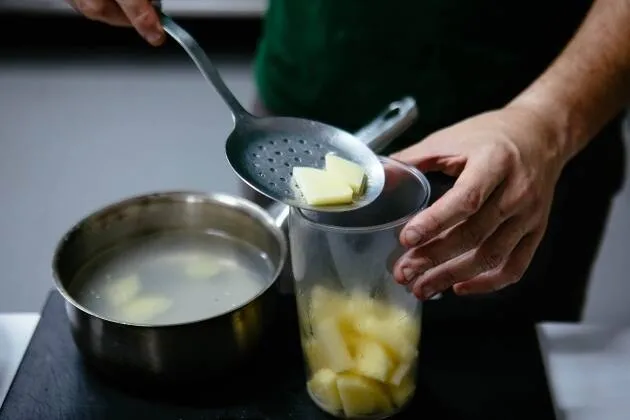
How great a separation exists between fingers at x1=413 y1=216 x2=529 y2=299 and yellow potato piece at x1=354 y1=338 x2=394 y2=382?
0.05 m

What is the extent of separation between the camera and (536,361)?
2.49ft

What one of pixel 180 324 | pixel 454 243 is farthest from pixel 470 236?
pixel 180 324

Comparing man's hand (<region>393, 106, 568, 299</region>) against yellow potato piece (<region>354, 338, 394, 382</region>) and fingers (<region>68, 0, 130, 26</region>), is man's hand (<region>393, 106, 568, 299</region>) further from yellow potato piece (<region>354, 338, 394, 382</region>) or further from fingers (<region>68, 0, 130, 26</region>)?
fingers (<region>68, 0, 130, 26</region>)

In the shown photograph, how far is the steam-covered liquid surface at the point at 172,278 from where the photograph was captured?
732mm

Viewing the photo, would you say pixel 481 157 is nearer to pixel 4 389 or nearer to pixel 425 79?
pixel 425 79

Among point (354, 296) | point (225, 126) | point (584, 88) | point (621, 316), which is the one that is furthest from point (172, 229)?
point (225, 126)

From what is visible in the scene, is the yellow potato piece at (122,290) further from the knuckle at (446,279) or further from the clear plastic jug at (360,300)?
the knuckle at (446,279)

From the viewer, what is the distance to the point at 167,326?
64 cm

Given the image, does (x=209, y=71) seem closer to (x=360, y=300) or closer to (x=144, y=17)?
(x=144, y=17)

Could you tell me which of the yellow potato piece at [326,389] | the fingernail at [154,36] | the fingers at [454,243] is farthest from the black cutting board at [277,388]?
the fingernail at [154,36]

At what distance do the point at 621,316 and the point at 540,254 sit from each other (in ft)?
2.63

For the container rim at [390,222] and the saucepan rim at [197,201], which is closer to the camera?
the container rim at [390,222]

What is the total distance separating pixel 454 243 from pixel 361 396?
133mm

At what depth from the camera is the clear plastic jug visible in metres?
0.64
